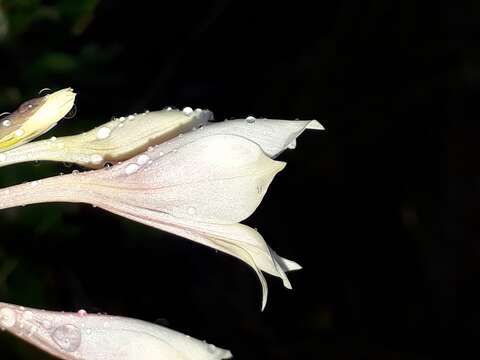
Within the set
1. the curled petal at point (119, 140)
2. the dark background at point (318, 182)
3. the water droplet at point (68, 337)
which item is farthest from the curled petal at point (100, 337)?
the dark background at point (318, 182)

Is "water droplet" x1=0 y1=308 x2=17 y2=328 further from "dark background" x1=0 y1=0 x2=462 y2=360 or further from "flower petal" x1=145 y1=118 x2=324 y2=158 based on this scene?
"dark background" x1=0 y1=0 x2=462 y2=360

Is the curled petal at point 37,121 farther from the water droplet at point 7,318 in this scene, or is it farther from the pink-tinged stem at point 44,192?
the water droplet at point 7,318

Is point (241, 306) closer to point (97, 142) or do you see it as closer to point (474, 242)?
point (474, 242)

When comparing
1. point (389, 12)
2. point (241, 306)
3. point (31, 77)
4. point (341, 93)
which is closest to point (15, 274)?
point (31, 77)

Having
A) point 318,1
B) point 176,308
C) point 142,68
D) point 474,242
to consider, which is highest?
point 142,68

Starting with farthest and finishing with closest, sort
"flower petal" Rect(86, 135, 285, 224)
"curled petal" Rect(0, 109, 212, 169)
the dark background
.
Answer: the dark background → "curled petal" Rect(0, 109, 212, 169) → "flower petal" Rect(86, 135, 285, 224)

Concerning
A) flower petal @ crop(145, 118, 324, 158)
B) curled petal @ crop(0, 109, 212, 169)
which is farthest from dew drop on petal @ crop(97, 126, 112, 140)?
flower petal @ crop(145, 118, 324, 158)
